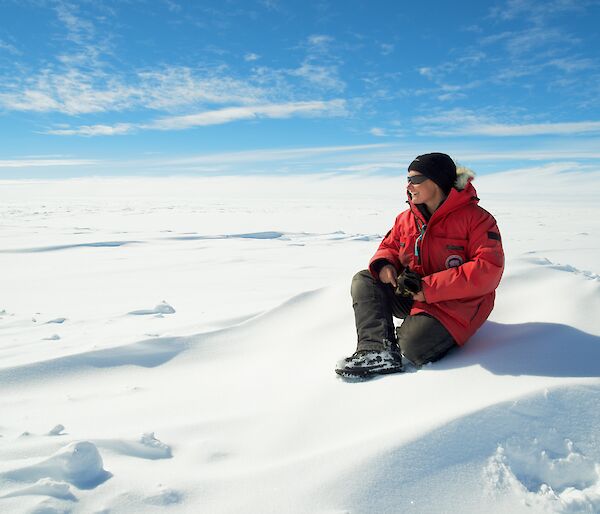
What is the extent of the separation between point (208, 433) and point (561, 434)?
126 centimetres

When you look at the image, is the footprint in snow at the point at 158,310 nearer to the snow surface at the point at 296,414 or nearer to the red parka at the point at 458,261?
the snow surface at the point at 296,414

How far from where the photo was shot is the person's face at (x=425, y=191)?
227 cm

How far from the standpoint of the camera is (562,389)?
1548mm

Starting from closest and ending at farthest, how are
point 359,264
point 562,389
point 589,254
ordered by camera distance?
point 562,389 → point 359,264 → point 589,254

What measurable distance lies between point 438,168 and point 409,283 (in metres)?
0.61

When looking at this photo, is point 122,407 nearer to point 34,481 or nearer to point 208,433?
point 208,433

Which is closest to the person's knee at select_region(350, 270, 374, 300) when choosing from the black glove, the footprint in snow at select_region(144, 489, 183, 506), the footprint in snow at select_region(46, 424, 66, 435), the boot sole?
the black glove

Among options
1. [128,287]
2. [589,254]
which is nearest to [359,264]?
[128,287]

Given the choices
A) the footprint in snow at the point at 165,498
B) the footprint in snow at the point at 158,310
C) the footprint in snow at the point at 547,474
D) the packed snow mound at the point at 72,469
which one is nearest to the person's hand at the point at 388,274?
the footprint in snow at the point at 547,474

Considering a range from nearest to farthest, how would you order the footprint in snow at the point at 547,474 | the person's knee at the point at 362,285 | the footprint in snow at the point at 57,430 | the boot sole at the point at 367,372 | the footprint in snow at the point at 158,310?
the footprint in snow at the point at 547,474, the footprint in snow at the point at 57,430, the boot sole at the point at 367,372, the person's knee at the point at 362,285, the footprint in snow at the point at 158,310

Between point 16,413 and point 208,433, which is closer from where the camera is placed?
point 208,433

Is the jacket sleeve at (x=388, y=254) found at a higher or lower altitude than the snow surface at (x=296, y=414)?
higher

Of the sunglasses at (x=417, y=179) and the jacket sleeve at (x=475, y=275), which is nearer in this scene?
the jacket sleeve at (x=475, y=275)

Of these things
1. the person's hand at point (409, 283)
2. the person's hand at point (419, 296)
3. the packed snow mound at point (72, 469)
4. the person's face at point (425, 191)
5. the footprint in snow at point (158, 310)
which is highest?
the person's face at point (425, 191)
